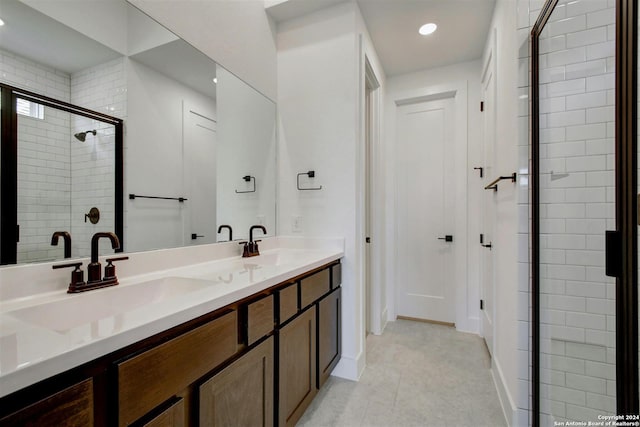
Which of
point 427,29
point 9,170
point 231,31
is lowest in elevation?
point 9,170

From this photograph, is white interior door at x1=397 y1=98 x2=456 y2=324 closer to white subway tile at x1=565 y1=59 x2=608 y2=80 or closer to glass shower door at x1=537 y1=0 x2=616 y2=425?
glass shower door at x1=537 y1=0 x2=616 y2=425

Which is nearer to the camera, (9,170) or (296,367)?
(9,170)

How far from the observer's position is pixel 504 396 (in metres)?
1.65

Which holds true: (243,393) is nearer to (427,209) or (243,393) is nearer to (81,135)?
(81,135)

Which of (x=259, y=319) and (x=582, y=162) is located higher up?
(x=582, y=162)

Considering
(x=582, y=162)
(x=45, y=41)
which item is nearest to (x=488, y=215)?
(x=582, y=162)

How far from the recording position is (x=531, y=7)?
4.65ft

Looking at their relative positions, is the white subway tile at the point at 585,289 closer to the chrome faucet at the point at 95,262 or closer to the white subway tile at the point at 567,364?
the white subway tile at the point at 567,364

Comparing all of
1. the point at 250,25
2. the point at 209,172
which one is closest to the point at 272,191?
the point at 209,172

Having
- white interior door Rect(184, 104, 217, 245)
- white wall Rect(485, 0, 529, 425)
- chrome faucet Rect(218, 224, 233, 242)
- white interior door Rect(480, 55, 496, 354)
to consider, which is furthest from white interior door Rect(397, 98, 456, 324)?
white interior door Rect(184, 104, 217, 245)

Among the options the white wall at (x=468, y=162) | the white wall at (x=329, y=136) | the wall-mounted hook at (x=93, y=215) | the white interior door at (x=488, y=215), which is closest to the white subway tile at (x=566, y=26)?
the white interior door at (x=488, y=215)

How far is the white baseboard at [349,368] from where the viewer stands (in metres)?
1.96

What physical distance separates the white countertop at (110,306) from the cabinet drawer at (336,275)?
0.76ft

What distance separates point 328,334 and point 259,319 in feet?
2.62
